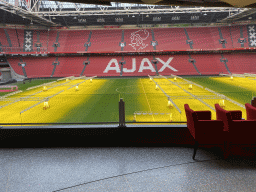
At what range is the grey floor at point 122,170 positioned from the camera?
3275 millimetres

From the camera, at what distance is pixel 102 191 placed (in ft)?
10.4

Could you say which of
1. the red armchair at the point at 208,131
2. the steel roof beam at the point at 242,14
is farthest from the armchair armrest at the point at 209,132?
the steel roof beam at the point at 242,14

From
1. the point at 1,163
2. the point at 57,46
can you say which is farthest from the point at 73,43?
the point at 1,163

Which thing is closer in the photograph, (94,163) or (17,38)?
(94,163)

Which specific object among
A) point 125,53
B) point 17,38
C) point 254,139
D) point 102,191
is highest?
point 17,38

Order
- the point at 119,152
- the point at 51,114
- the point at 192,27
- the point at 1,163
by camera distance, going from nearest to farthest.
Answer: the point at 1,163, the point at 119,152, the point at 51,114, the point at 192,27

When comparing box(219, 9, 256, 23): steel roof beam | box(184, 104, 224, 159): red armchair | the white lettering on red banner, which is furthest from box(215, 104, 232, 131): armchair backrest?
box(219, 9, 256, 23): steel roof beam

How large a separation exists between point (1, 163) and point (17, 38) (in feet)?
126

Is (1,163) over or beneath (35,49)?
beneath

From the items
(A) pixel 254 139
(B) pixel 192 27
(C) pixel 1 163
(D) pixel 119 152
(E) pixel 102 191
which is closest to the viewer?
(E) pixel 102 191

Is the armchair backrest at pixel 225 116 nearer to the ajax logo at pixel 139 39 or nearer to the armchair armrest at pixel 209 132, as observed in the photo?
the armchair armrest at pixel 209 132

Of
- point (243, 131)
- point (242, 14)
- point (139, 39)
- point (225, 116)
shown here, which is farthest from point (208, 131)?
point (242, 14)

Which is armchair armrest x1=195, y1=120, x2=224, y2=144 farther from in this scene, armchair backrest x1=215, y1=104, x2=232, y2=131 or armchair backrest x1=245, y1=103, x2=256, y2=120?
armchair backrest x1=245, y1=103, x2=256, y2=120

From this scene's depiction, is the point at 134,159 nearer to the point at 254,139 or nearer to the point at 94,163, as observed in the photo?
the point at 94,163
